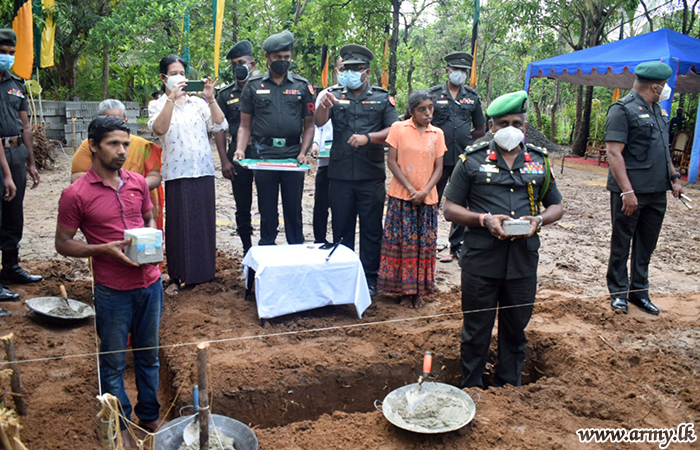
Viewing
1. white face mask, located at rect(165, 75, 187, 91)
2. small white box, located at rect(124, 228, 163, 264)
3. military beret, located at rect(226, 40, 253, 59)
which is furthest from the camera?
military beret, located at rect(226, 40, 253, 59)

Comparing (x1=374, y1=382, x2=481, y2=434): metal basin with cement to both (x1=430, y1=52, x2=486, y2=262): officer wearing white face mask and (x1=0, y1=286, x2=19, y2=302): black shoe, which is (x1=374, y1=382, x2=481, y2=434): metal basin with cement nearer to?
(x1=430, y1=52, x2=486, y2=262): officer wearing white face mask

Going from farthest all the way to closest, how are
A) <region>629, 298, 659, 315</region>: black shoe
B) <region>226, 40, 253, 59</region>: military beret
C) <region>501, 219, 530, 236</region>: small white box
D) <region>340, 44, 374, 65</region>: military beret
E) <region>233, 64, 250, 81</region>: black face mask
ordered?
<region>226, 40, 253, 59</region>: military beret < <region>233, 64, 250, 81</region>: black face mask < <region>340, 44, 374, 65</region>: military beret < <region>629, 298, 659, 315</region>: black shoe < <region>501, 219, 530, 236</region>: small white box

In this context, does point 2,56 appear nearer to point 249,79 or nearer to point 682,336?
point 249,79

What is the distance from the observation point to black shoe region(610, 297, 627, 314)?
4891 mm

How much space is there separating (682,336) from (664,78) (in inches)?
81.5

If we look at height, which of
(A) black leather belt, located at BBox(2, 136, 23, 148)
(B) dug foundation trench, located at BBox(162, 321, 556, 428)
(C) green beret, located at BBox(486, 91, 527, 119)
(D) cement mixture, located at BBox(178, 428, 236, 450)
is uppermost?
(C) green beret, located at BBox(486, 91, 527, 119)

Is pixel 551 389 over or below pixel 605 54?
below

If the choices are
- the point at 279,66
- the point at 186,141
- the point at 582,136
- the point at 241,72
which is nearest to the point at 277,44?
the point at 279,66

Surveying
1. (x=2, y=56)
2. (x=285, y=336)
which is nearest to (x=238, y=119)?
(x=2, y=56)

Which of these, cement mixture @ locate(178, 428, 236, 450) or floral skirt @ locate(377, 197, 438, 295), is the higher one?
floral skirt @ locate(377, 197, 438, 295)

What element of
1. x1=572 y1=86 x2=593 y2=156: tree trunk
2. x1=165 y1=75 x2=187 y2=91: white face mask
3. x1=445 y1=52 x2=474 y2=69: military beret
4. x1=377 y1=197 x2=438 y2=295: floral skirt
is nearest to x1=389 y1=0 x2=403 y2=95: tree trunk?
x1=445 y1=52 x2=474 y2=69: military beret

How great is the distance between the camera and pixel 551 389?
11.6 feet

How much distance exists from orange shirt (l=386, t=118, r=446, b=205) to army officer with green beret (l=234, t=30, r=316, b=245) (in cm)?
91

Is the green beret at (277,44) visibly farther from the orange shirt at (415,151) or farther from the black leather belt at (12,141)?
the black leather belt at (12,141)
